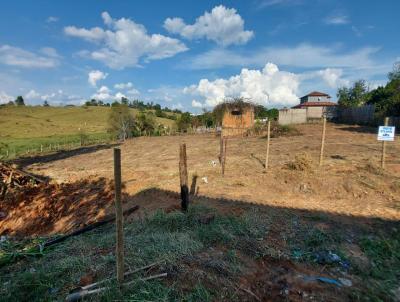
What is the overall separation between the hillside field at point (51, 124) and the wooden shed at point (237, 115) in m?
14.5

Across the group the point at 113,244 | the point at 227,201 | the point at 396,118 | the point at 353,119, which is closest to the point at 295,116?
the point at 353,119

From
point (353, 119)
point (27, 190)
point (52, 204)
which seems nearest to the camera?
point (52, 204)

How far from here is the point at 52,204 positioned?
326 inches

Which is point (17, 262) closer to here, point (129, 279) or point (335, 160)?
point (129, 279)

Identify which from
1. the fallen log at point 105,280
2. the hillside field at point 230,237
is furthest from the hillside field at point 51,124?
the fallen log at point 105,280

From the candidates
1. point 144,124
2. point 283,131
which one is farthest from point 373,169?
point 144,124

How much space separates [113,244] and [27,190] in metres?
6.93

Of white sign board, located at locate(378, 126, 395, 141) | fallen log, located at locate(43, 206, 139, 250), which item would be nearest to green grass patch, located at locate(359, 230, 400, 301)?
white sign board, located at locate(378, 126, 395, 141)

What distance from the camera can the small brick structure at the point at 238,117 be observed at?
→ 949 inches

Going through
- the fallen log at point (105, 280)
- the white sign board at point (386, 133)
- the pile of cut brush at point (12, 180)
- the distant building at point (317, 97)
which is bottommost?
the pile of cut brush at point (12, 180)

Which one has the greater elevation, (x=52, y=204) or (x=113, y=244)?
(x=113, y=244)

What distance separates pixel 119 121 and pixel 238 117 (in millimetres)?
13560

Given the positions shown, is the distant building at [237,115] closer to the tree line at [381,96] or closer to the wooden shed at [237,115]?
the wooden shed at [237,115]

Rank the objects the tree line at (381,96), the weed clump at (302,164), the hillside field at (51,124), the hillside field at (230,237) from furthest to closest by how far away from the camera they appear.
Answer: the hillside field at (51,124)
the tree line at (381,96)
the weed clump at (302,164)
the hillside field at (230,237)
